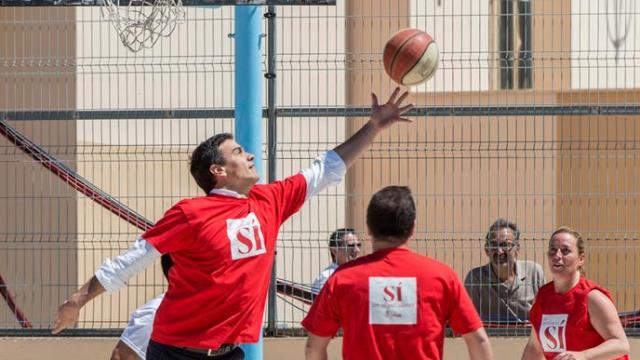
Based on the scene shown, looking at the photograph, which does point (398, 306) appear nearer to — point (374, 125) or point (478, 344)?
point (478, 344)

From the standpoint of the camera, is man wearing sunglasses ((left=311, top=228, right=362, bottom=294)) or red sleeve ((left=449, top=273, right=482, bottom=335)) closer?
red sleeve ((left=449, top=273, right=482, bottom=335))

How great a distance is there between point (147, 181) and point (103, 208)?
417mm

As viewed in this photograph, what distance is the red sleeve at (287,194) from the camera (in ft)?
20.5

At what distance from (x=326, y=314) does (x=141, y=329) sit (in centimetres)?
303

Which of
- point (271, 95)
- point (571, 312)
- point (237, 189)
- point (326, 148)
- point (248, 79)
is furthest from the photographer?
point (326, 148)

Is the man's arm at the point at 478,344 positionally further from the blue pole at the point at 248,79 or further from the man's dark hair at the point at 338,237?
the man's dark hair at the point at 338,237

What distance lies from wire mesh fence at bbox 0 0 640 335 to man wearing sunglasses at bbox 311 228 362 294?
3.6 inches

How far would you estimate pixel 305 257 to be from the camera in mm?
9719

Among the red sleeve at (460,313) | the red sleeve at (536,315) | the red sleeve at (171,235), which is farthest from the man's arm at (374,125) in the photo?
the red sleeve at (536,315)

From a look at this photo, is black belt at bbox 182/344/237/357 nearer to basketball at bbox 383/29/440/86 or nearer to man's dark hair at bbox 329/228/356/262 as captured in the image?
basketball at bbox 383/29/440/86

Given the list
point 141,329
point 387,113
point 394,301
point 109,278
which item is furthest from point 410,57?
point 141,329

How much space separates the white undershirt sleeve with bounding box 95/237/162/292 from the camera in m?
5.91

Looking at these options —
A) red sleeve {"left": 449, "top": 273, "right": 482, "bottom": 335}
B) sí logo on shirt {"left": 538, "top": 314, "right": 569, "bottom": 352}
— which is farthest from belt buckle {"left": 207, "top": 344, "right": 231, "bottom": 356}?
sí logo on shirt {"left": 538, "top": 314, "right": 569, "bottom": 352}

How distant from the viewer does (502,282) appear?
31.3 ft
